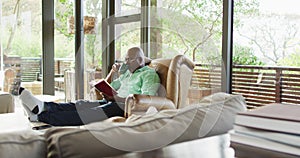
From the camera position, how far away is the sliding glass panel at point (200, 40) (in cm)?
364

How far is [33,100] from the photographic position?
307cm

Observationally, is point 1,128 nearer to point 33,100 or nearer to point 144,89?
point 33,100

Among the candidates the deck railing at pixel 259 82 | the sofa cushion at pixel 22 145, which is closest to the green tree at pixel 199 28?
the deck railing at pixel 259 82

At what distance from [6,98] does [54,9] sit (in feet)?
8.81

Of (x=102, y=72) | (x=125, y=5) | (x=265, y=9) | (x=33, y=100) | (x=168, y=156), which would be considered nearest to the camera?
(x=168, y=156)

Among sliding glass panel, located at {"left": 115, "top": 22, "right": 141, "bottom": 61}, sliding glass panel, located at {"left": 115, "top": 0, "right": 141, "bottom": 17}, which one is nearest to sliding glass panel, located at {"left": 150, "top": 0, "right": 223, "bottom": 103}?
sliding glass panel, located at {"left": 115, "top": 22, "right": 141, "bottom": 61}

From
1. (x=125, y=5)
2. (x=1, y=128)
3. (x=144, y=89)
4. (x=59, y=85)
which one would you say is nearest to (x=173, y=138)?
(x=1, y=128)

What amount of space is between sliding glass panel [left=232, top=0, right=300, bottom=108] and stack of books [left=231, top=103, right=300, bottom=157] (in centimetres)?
261

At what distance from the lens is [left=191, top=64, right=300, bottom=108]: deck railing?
3264mm

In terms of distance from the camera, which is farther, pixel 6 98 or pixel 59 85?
pixel 59 85

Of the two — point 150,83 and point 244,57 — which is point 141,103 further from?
point 244,57

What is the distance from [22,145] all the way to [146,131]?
319 mm

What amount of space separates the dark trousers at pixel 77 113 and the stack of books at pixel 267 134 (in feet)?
8.22

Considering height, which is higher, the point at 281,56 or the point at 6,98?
the point at 281,56
